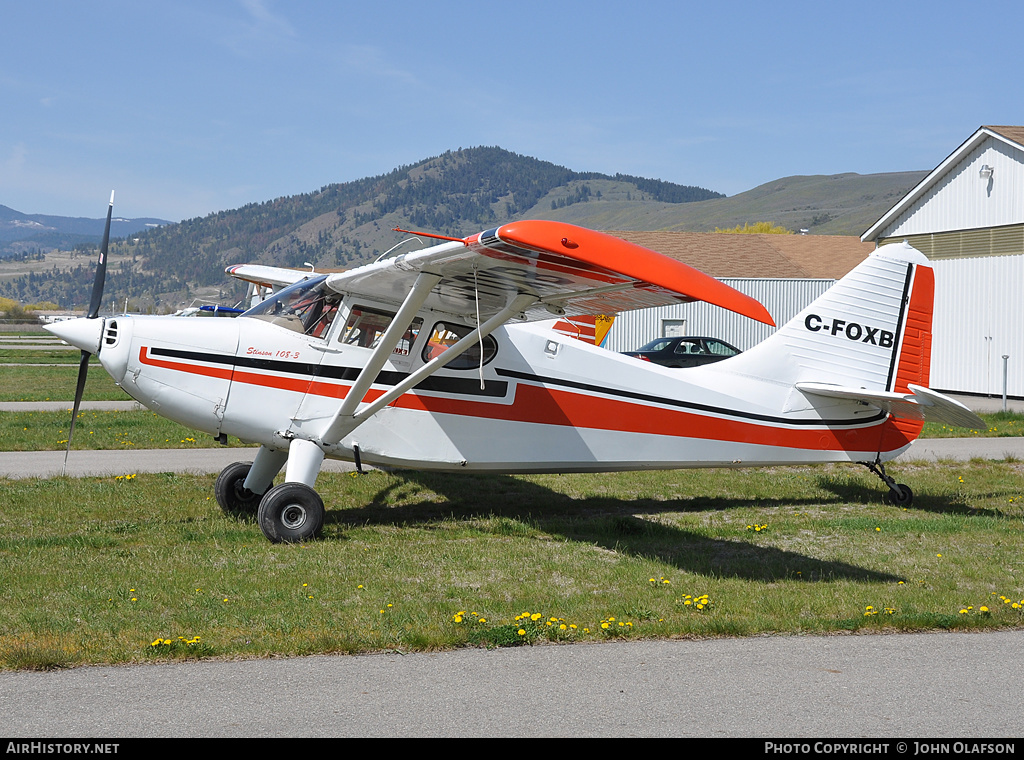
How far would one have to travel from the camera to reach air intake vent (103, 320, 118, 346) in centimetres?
800

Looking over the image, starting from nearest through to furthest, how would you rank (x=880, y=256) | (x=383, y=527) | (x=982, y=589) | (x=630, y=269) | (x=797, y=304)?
(x=630, y=269), (x=982, y=589), (x=383, y=527), (x=880, y=256), (x=797, y=304)

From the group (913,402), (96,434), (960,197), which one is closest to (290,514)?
(913,402)

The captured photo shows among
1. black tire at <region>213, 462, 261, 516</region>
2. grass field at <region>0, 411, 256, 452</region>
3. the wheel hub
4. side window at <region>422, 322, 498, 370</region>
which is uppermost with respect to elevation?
side window at <region>422, 322, 498, 370</region>

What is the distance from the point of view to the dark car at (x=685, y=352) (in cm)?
2822

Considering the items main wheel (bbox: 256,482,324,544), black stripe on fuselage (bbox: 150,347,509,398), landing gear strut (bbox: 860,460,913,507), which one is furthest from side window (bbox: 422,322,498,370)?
landing gear strut (bbox: 860,460,913,507)

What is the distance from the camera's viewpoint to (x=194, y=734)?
3906 millimetres

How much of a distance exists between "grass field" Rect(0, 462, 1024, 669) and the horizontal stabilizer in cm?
109

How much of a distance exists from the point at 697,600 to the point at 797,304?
103 feet

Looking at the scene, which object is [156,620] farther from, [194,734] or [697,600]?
[697,600]

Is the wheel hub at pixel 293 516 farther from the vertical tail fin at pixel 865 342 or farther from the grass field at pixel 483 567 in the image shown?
the vertical tail fin at pixel 865 342

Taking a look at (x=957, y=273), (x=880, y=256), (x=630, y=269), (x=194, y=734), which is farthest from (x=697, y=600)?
(x=957, y=273)

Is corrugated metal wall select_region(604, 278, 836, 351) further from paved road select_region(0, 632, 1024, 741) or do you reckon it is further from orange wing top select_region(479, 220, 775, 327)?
paved road select_region(0, 632, 1024, 741)

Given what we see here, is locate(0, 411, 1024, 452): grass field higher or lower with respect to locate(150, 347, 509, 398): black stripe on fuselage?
lower

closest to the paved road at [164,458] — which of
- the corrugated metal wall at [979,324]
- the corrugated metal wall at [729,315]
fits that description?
the corrugated metal wall at [979,324]
